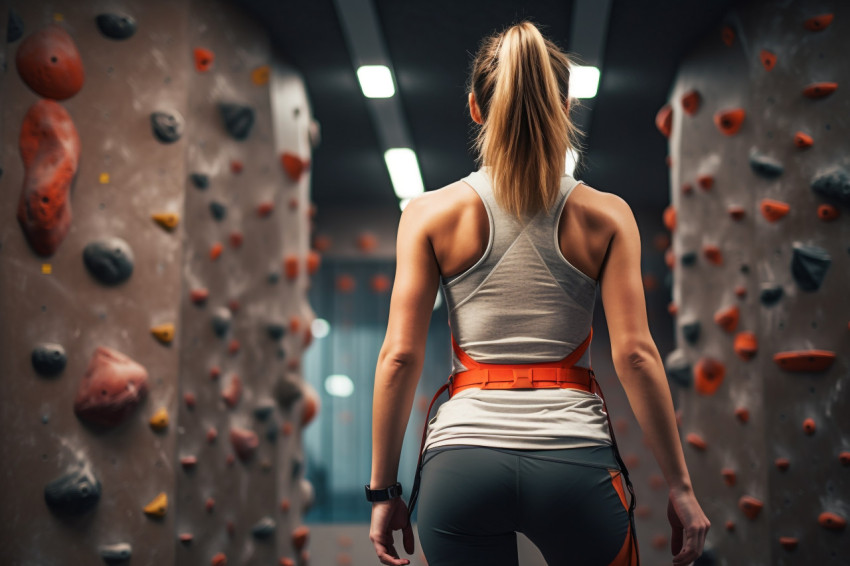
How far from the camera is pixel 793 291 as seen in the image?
2906 mm

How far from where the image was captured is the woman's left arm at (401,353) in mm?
1195

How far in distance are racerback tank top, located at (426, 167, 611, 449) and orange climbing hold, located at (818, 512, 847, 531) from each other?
6.63 ft

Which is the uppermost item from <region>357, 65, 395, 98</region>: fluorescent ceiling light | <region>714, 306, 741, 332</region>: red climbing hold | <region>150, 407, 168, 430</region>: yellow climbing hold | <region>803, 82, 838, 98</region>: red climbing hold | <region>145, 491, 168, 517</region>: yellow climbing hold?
<region>357, 65, 395, 98</region>: fluorescent ceiling light

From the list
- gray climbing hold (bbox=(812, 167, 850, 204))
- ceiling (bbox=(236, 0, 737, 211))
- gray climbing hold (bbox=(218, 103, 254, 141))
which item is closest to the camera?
gray climbing hold (bbox=(812, 167, 850, 204))

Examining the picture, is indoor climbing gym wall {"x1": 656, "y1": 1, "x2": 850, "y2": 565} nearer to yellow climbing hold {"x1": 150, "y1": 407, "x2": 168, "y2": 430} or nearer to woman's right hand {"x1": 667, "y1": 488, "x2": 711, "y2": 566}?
woman's right hand {"x1": 667, "y1": 488, "x2": 711, "y2": 566}

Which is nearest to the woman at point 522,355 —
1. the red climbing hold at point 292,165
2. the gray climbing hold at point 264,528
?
the gray climbing hold at point 264,528

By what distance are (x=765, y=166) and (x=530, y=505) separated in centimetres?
238

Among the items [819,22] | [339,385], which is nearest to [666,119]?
[819,22]

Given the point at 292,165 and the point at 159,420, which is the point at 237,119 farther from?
the point at 159,420

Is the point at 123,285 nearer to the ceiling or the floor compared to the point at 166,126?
nearer to the floor

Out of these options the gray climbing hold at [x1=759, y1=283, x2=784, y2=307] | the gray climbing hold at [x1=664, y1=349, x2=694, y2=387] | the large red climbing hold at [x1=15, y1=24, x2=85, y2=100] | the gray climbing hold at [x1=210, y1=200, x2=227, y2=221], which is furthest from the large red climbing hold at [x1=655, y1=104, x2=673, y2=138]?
the large red climbing hold at [x1=15, y1=24, x2=85, y2=100]

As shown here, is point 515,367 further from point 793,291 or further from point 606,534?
point 793,291

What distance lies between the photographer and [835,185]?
283cm

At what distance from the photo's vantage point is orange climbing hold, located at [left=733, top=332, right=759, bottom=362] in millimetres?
3035
